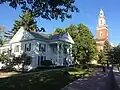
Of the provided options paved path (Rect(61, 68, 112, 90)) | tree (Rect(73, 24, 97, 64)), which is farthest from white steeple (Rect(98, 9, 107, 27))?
paved path (Rect(61, 68, 112, 90))

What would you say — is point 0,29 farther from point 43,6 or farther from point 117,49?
point 43,6

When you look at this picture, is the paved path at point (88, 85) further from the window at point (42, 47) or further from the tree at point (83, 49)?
the tree at point (83, 49)

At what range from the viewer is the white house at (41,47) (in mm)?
45719

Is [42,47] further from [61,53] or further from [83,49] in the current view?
[83,49]

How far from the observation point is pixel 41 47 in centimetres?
4700

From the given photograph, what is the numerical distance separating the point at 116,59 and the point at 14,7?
42.9m

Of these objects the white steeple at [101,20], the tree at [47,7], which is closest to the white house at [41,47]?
the tree at [47,7]

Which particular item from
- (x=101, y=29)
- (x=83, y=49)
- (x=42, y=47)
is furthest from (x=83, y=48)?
(x=101, y=29)

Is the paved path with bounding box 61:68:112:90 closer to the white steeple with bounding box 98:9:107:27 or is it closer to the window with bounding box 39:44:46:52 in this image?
the window with bounding box 39:44:46:52

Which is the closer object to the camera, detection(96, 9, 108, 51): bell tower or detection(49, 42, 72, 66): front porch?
detection(49, 42, 72, 66): front porch

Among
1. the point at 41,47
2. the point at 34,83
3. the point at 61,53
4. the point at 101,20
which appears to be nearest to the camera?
the point at 34,83

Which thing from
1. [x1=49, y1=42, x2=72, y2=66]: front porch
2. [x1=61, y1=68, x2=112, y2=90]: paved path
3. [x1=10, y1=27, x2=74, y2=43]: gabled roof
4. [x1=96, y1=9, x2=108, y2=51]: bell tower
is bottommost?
[x1=61, y1=68, x2=112, y2=90]: paved path

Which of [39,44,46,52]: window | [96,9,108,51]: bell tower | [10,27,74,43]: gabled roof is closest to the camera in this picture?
[39,44,46,52]: window

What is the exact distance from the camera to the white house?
4572 centimetres
